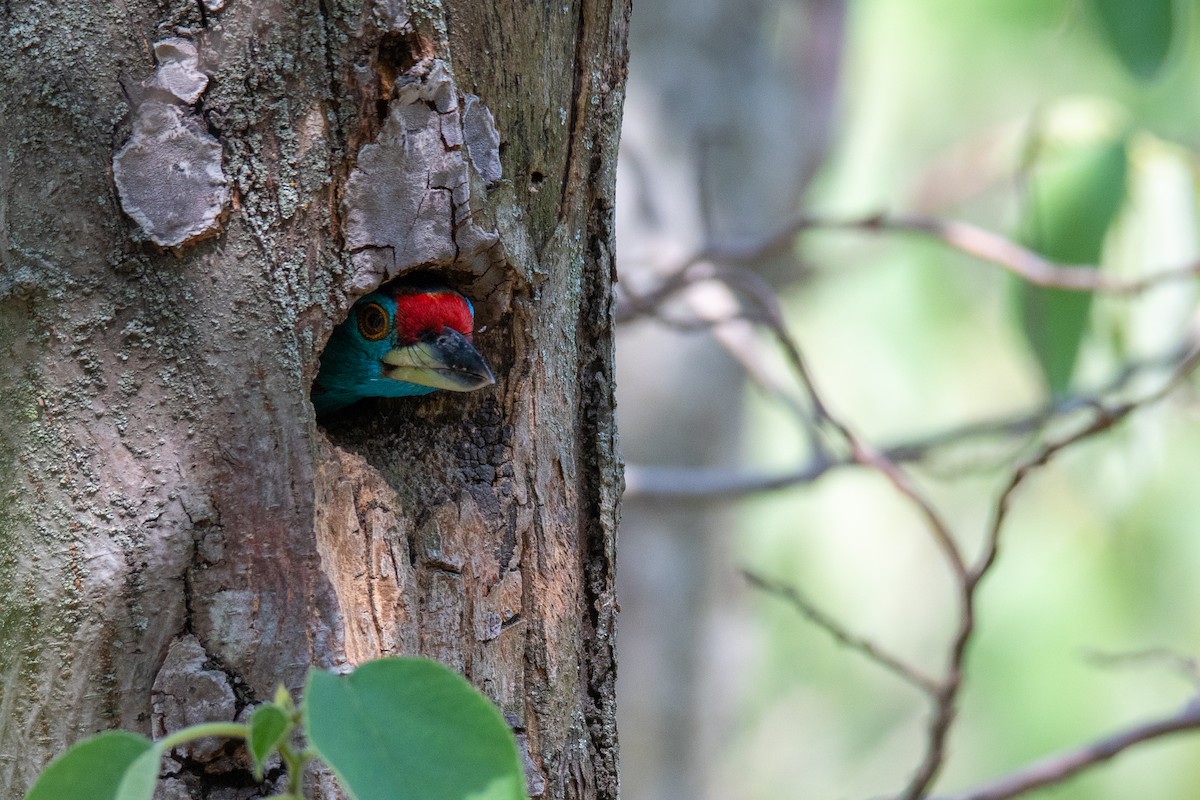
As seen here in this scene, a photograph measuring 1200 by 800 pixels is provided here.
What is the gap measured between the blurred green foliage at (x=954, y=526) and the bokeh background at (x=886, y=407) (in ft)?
0.15

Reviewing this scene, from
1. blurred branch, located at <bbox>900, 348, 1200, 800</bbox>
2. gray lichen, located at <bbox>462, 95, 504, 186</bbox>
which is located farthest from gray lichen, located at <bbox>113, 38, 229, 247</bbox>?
blurred branch, located at <bbox>900, 348, 1200, 800</bbox>

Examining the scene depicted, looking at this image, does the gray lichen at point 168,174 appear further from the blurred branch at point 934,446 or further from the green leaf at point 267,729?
the blurred branch at point 934,446

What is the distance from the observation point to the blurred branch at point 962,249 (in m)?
3.89

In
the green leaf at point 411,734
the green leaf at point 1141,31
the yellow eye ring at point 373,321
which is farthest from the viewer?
the green leaf at point 1141,31

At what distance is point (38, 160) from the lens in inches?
68.9

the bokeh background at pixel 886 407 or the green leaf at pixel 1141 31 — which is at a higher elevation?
the green leaf at pixel 1141 31

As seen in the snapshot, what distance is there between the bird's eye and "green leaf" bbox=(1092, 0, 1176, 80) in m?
2.55

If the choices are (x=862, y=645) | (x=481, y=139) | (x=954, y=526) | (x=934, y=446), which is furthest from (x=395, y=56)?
(x=954, y=526)

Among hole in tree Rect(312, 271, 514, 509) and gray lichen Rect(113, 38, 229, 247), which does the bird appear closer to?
hole in tree Rect(312, 271, 514, 509)

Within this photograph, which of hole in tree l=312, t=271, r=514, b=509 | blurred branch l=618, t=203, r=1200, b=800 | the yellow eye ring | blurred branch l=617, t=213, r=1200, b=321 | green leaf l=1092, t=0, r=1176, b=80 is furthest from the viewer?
blurred branch l=617, t=213, r=1200, b=321

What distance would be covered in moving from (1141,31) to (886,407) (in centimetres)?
1156

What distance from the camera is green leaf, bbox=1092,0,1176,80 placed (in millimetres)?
3648

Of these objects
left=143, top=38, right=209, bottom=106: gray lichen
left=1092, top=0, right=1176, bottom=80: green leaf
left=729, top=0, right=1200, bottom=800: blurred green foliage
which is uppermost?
left=1092, top=0, right=1176, bottom=80: green leaf

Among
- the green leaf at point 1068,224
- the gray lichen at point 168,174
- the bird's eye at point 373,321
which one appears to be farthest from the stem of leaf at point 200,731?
the green leaf at point 1068,224
